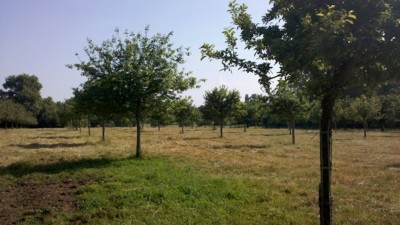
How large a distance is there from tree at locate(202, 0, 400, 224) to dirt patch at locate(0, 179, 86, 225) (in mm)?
5830

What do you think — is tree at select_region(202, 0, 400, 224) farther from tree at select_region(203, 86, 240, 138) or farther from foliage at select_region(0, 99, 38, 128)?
foliage at select_region(0, 99, 38, 128)

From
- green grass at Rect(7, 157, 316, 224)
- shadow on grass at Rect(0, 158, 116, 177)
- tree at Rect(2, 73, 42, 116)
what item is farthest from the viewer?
tree at Rect(2, 73, 42, 116)

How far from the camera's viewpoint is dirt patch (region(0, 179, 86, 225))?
330 inches

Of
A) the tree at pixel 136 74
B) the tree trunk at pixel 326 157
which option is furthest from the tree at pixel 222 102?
the tree trunk at pixel 326 157

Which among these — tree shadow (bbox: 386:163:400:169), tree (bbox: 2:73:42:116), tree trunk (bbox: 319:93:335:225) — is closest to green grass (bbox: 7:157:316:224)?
tree trunk (bbox: 319:93:335:225)

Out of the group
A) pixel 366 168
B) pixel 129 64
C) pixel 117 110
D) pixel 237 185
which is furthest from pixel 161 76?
pixel 366 168

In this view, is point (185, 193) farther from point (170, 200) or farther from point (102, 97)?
point (102, 97)

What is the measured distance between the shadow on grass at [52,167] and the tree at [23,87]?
89513 mm

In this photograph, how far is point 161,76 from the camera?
59.2ft

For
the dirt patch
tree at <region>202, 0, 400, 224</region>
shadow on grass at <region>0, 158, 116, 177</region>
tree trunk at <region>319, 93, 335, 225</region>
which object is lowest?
the dirt patch

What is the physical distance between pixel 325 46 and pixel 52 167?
1333 cm

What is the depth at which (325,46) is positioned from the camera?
412cm

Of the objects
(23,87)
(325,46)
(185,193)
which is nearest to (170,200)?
(185,193)

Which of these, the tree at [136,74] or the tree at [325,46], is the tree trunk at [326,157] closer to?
the tree at [325,46]
